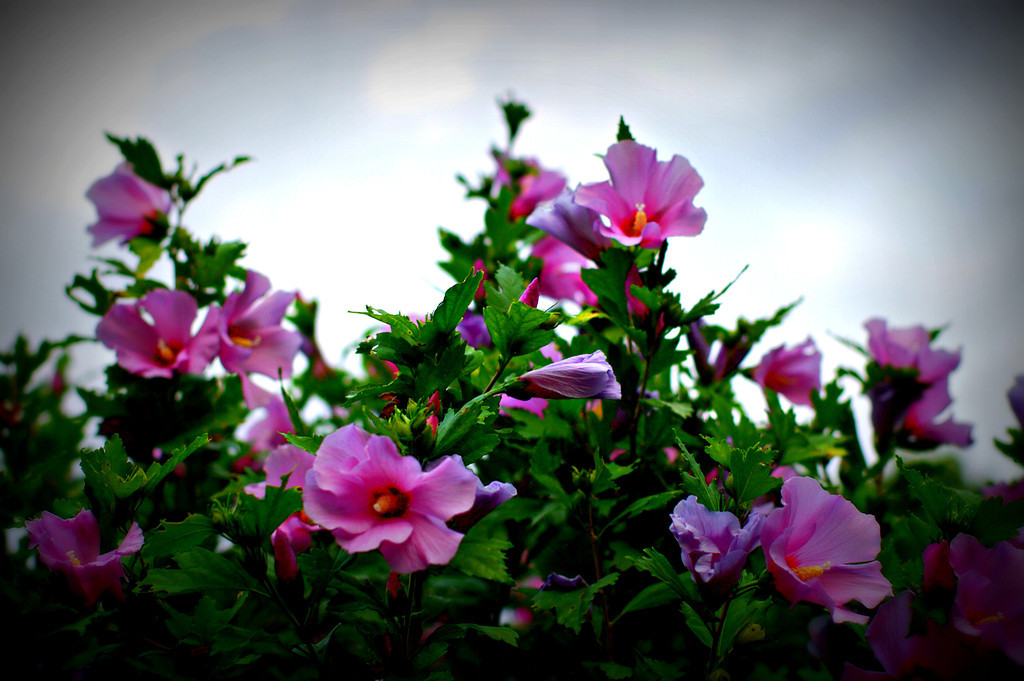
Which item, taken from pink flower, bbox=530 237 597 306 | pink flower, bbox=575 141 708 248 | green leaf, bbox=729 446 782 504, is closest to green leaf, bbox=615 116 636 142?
pink flower, bbox=575 141 708 248

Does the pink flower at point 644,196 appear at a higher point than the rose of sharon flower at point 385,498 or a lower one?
higher

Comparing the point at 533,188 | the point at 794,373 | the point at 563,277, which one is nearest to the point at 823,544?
the point at 794,373

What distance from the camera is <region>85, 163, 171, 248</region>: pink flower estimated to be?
4.97 feet

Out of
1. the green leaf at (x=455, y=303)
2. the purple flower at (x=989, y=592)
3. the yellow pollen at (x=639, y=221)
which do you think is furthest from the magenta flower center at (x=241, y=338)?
the purple flower at (x=989, y=592)

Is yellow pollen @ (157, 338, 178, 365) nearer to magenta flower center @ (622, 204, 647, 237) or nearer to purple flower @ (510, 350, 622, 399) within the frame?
purple flower @ (510, 350, 622, 399)

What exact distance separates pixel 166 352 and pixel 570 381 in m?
0.95

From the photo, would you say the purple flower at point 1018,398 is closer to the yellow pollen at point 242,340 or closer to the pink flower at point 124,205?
the yellow pollen at point 242,340

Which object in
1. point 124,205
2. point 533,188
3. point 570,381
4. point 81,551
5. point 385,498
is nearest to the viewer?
point 385,498

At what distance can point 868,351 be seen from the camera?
171 cm

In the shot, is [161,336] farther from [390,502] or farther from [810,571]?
[810,571]

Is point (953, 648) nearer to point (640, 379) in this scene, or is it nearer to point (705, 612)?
point (705, 612)

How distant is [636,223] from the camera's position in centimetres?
113

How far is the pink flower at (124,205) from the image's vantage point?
59.6 inches

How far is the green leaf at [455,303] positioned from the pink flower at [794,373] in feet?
3.27
